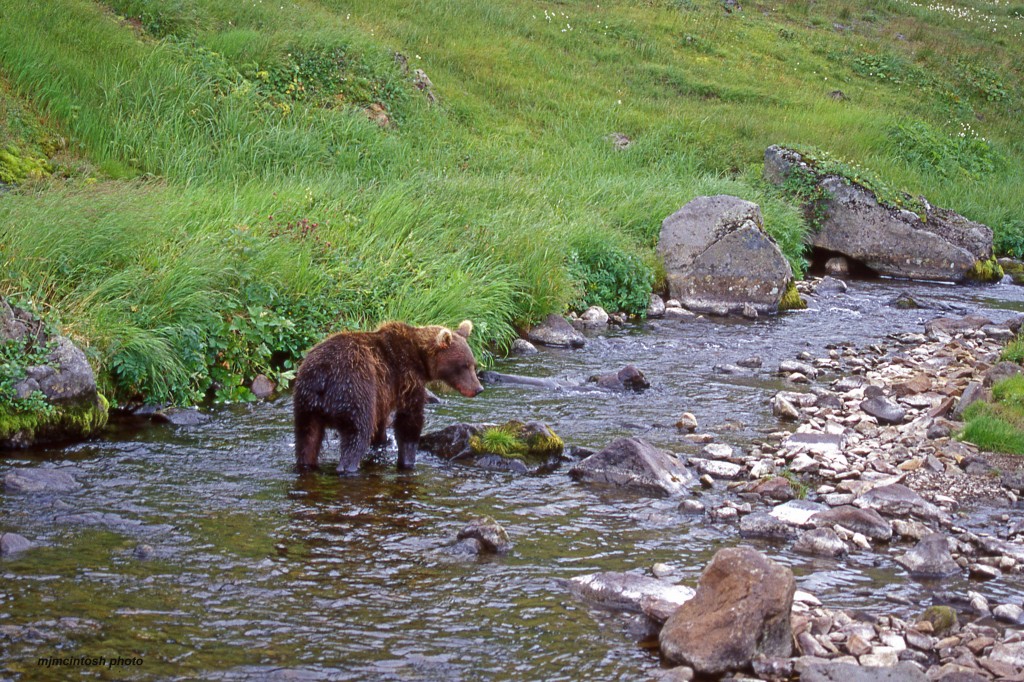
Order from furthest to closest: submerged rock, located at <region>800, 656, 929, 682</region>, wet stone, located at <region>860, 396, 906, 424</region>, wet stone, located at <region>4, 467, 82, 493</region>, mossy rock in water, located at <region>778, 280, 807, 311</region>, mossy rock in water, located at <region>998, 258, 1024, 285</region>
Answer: mossy rock in water, located at <region>998, 258, 1024, 285</region>, mossy rock in water, located at <region>778, 280, 807, 311</region>, wet stone, located at <region>860, 396, 906, 424</region>, wet stone, located at <region>4, 467, 82, 493</region>, submerged rock, located at <region>800, 656, 929, 682</region>

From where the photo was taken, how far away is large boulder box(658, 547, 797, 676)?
15.0 feet

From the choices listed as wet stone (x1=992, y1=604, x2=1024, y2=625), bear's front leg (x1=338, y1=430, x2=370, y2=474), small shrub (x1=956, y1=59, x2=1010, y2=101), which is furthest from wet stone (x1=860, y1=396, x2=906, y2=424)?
small shrub (x1=956, y1=59, x2=1010, y2=101)

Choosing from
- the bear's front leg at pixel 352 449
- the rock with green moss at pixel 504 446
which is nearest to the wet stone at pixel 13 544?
the bear's front leg at pixel 352 449

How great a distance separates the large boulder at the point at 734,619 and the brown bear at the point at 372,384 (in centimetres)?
316

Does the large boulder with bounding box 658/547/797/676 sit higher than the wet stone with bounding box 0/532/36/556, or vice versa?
the large boulder with bounding box 658/547/797/676

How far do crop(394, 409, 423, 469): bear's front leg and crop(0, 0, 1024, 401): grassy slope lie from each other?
2.06 m

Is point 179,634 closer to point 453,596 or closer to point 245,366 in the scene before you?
point 453,596

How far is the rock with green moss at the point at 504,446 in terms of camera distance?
7695 mm

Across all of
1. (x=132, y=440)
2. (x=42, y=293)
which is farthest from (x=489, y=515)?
(x=42, y=293)

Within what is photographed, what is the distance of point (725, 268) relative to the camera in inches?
593

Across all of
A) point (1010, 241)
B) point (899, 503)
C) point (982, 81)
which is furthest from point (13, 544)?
point (982, 81)

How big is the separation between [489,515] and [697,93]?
73.8 feet

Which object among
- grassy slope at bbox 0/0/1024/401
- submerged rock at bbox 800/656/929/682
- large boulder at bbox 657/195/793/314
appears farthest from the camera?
large boulder at bbox 657/195/793/314

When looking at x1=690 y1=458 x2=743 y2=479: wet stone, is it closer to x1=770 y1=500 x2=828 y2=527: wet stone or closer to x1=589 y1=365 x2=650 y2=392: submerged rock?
x1=770 y1=500 x2=828 y2=527: wet stone
